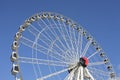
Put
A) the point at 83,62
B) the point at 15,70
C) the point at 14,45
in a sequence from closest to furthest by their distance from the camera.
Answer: the point at 15,70 < the point at 14,45 < the point at 83,62

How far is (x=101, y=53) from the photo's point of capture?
46.1 m

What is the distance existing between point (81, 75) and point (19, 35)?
22.1ft

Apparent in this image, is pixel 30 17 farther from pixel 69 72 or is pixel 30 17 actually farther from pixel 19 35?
pixel 69 72

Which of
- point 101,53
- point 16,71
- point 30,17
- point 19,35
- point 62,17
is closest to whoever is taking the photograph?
point 16,71

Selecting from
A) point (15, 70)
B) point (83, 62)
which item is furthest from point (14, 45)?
point (83, 62)

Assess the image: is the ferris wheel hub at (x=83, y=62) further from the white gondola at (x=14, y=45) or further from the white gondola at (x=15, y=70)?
the white gondola at (x=15, y=70)

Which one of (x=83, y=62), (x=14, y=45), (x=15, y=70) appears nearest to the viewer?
(x=15, y=70)

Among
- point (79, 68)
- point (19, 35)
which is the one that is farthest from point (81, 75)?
point (19, 35)

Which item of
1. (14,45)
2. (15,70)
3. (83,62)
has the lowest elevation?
(15,70)

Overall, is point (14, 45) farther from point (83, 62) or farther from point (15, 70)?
point (83, 62)

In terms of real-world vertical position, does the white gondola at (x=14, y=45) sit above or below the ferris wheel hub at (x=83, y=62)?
above

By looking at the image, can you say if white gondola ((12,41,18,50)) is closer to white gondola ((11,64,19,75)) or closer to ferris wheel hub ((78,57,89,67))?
white gondola ((11,64,19,75))

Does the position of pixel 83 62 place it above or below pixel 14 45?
below

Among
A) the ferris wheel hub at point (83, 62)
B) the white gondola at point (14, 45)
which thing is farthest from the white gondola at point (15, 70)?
the ferris wheel hub at point (83, 62)
